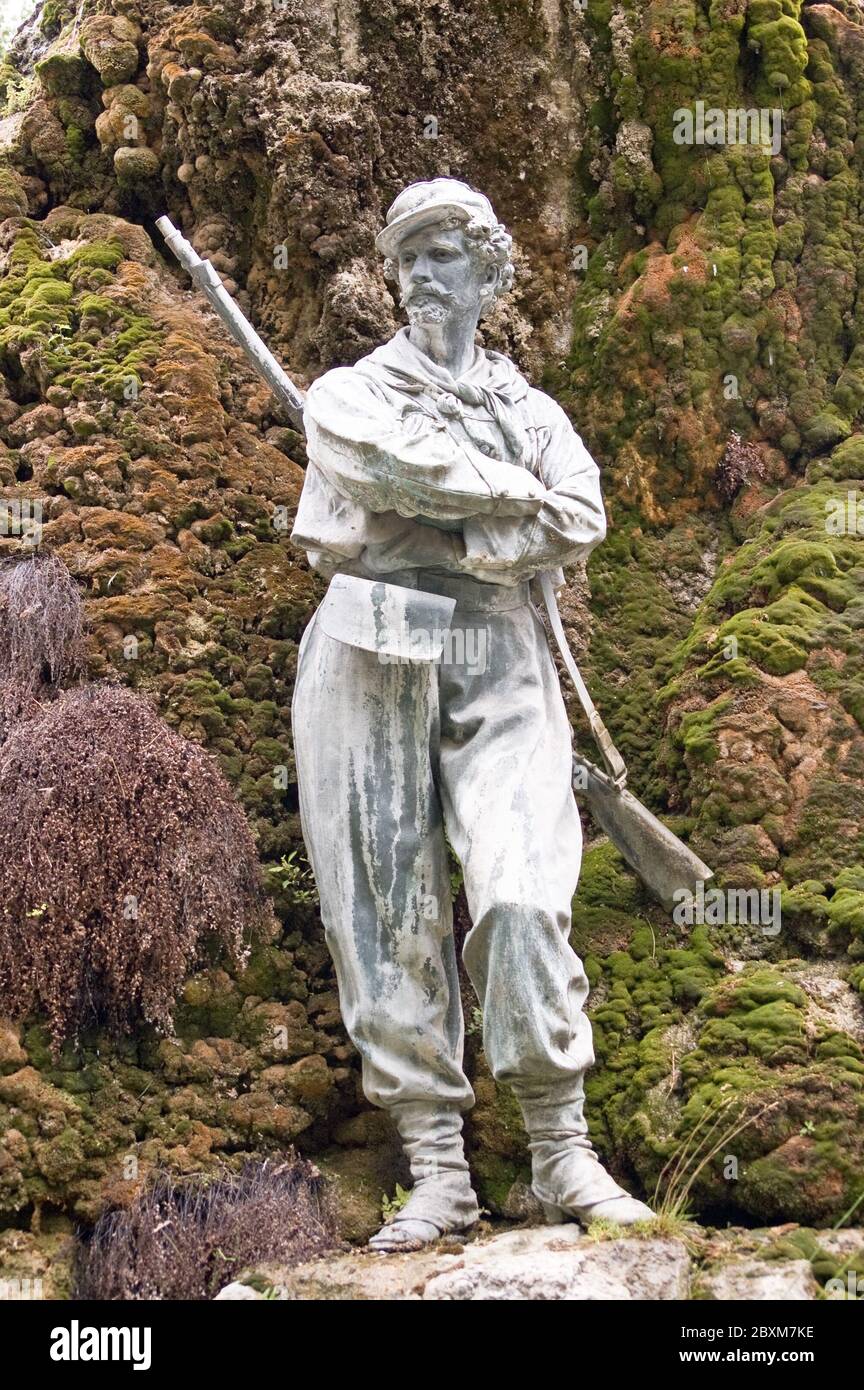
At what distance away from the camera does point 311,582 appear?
25.8 feet

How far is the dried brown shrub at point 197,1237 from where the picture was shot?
5.79 meters

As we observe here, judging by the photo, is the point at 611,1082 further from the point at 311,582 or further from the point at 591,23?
the point at 591,23

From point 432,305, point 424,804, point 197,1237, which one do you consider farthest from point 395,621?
point 197,1237

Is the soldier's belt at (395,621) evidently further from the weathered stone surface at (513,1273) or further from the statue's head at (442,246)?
the weathered stone surface at (513,1273)

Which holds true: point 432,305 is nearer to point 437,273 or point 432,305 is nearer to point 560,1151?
point 437,273

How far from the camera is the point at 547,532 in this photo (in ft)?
20.6

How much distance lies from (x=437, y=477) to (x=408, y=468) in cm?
9

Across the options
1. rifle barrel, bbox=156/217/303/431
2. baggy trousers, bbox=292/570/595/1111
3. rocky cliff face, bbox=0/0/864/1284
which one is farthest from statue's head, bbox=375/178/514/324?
rocky cliff face, bbox=0/0/864/1284

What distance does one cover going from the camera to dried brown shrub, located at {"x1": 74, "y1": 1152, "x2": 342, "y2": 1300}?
5789mm

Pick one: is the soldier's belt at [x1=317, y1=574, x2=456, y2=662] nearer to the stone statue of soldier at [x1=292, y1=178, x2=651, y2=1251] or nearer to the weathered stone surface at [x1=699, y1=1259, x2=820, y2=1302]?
the stone statue of soldier at [x1=292, y1=178, x2=651, y2=1251]

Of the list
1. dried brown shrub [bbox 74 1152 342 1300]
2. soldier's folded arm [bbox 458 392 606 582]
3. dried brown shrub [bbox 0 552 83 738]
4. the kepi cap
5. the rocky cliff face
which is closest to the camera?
dried brown shrub [bbox 74 1152 342 1300]

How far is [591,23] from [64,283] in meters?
2.63

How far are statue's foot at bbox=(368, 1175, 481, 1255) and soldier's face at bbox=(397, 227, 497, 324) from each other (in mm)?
2737

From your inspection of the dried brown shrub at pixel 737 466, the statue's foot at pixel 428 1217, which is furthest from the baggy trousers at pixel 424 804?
the dried brown shrub at pixel 737 466
